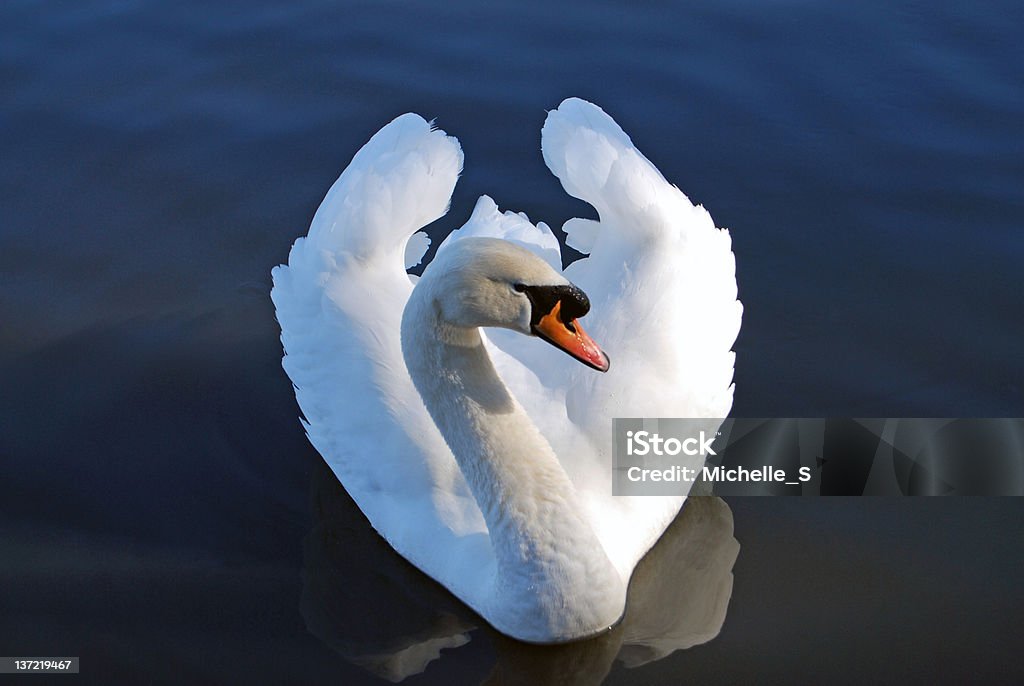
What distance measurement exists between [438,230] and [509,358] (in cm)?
234

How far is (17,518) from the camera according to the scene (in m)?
6.78

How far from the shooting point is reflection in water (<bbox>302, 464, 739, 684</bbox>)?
588 centimetres

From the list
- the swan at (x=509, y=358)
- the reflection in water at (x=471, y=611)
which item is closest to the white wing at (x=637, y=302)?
the swan at (x=509, y=358)

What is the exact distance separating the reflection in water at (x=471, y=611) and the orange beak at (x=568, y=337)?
1283 mm

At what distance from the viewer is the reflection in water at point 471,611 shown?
588 centimetres

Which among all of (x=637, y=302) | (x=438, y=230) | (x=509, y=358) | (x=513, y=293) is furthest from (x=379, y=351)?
(x=438, y=230)

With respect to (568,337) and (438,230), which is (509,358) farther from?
(438,230)

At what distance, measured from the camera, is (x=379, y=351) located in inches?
261

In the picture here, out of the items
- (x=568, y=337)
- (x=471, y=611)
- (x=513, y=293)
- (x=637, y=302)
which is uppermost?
(x=637, y=302)

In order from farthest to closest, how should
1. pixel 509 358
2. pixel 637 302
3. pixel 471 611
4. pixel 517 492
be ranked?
pixel 637 302 < pixel 509 358 < pixel 471 611 < pixel 517 492

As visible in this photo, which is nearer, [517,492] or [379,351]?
[517,492]

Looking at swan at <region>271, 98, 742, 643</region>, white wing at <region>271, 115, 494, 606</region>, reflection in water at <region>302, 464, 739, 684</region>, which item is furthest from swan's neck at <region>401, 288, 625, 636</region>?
white wing at <region>271, 115, 494, 606</region>

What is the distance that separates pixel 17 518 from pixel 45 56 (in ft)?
16.9

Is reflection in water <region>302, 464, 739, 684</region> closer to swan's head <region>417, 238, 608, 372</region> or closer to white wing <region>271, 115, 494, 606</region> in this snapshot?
white wing <region>271, 115, 494, 606</region>
